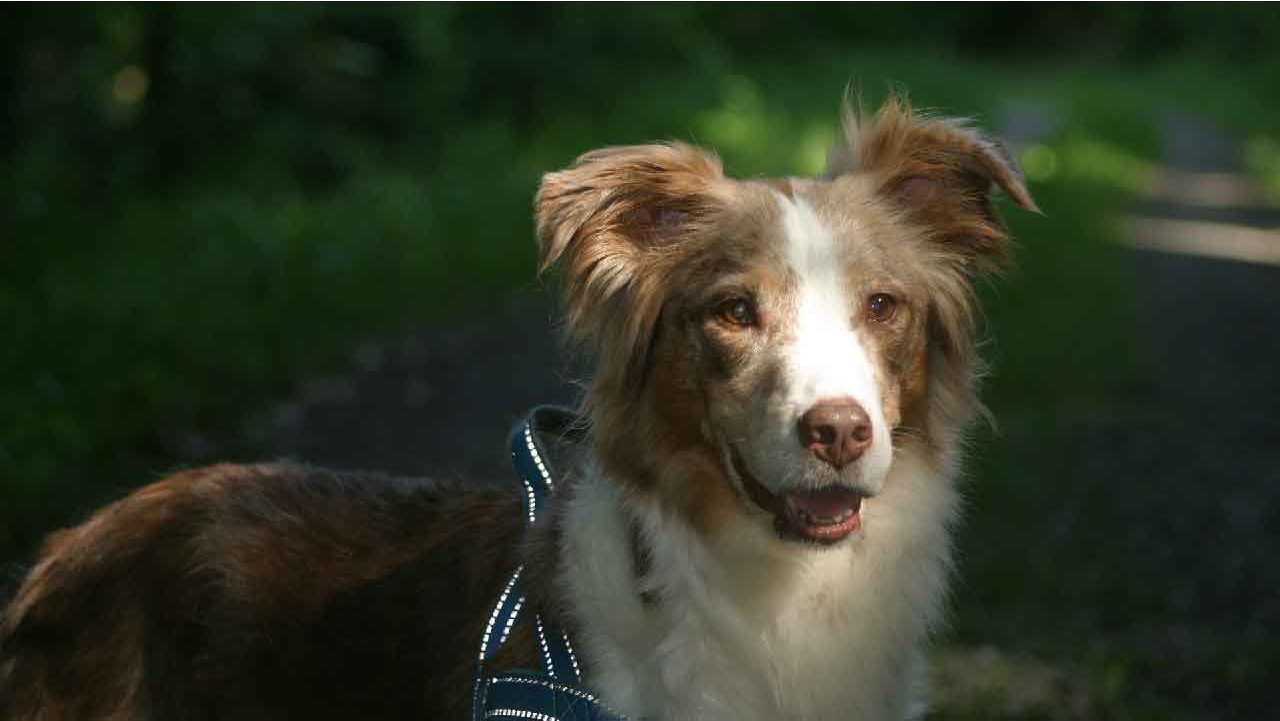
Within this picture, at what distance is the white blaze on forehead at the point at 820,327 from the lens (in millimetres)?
3547

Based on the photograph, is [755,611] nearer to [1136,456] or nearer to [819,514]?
[819,514]

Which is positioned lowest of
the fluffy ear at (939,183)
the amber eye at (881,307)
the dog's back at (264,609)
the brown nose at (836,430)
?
the dog's back at (264,609)

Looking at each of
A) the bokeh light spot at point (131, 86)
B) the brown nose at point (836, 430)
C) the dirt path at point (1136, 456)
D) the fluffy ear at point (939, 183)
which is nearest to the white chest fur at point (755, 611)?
the brown nose at point (836, 430)

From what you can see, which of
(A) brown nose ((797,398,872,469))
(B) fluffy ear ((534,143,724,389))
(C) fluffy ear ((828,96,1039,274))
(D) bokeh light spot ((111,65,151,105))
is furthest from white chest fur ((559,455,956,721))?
(D) bokeh light spot ((111,65,151,105))

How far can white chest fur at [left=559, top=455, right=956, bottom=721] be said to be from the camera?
3742 millimetres

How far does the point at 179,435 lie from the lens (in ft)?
27.5

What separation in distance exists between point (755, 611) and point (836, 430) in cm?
56

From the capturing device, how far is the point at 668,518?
382 centimetres

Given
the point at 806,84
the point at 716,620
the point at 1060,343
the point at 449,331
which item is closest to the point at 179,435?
the point at 449,331

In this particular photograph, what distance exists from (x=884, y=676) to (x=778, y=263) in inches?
37.6

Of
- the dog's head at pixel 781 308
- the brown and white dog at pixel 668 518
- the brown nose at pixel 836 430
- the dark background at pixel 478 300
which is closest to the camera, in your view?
the brown nose at pixel 836 430

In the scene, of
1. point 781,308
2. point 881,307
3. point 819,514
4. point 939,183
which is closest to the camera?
point 819,514

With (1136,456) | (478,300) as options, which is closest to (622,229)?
(1136,456)

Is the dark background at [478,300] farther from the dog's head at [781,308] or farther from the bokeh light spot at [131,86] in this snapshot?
the dog's head at [781,308]
